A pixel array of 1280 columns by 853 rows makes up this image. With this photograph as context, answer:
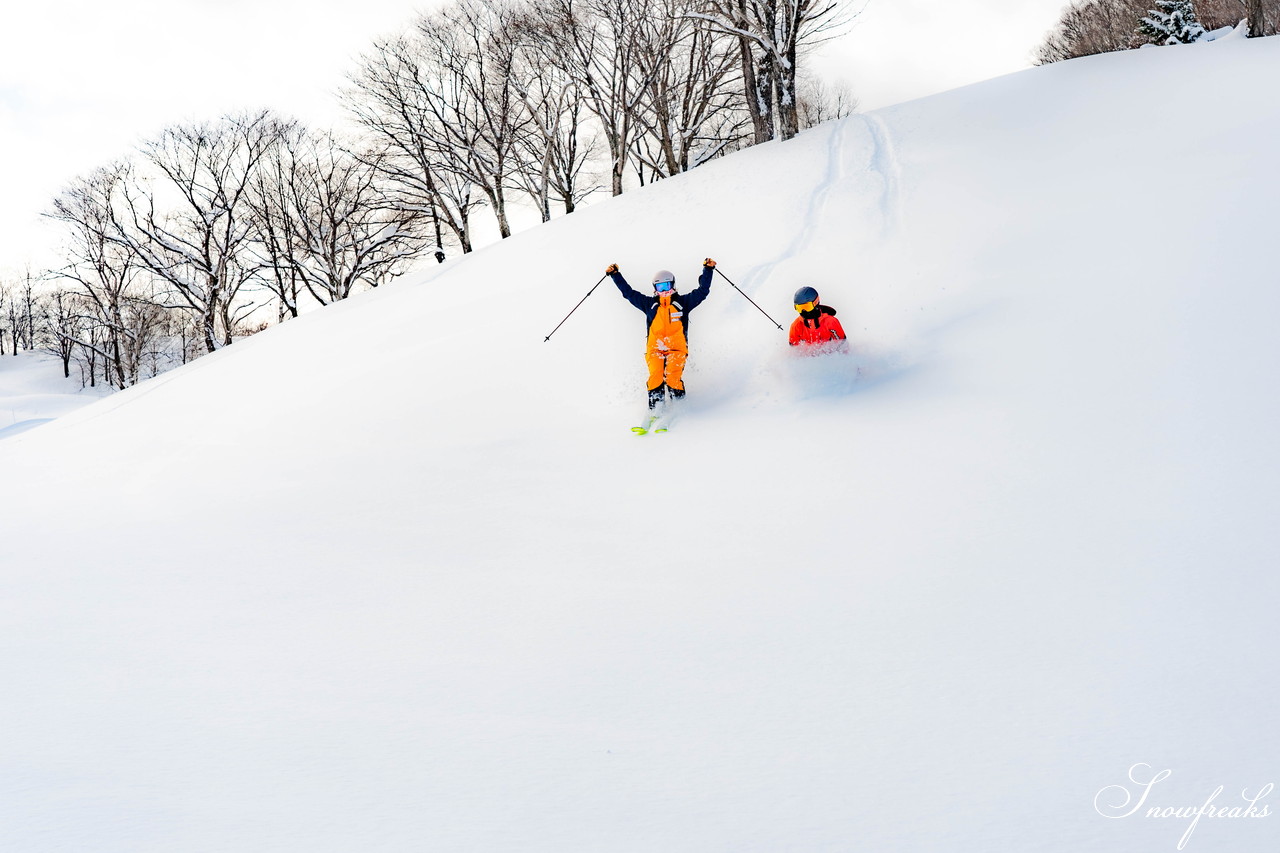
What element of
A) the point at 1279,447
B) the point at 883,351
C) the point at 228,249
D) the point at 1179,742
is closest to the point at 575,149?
the point at 228,249

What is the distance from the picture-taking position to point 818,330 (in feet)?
22.6

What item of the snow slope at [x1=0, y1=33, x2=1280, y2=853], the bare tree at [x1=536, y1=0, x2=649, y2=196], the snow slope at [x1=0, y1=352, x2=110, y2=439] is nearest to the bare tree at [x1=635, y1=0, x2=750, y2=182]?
the bare tree at [x1=536, y1=0, x2=649, y2=196]

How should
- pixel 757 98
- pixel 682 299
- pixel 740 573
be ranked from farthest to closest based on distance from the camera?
1. pixel 757 98
2. pixel 682 299
3. pixel 740 573

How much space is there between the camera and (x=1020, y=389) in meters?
5.73

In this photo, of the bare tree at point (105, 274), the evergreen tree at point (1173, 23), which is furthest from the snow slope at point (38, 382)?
the evergreen tree at point (1173, 23)

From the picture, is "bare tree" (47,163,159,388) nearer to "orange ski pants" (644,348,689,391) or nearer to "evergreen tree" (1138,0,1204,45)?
"orange ski pants" (644,348,689,391)

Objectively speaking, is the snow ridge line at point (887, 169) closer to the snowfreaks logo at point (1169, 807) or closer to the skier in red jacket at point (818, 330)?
the skier in red jacket at point (818, 330)

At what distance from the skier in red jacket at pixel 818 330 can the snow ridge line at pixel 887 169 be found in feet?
11.0

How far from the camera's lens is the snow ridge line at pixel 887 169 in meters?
9.73

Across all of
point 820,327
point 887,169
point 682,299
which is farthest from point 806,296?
point 887,169

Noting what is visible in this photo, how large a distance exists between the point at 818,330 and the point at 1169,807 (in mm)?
5307

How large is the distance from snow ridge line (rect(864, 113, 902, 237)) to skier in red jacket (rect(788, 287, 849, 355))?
334cm

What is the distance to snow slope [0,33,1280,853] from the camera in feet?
7.31

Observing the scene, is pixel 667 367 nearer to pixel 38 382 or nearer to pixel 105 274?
pixel 105 274
